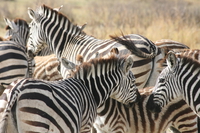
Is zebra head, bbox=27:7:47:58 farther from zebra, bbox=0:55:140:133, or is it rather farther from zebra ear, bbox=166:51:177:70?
zebra ear, bbox=166:51:177:70

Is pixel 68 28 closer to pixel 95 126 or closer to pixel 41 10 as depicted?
pixel 41 10

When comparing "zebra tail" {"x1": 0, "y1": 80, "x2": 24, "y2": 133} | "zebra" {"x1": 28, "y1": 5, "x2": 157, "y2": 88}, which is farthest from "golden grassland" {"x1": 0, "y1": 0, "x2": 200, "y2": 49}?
"zebra tail" {"x1": 0, "y1": 80, "x2": 24, "y2": 133}

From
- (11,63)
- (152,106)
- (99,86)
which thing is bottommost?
(152,106)

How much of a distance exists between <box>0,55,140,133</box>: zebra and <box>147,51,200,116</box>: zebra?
574 millimetres

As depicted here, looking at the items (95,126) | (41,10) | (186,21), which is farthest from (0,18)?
(95,126)

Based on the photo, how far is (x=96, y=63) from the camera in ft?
16.8

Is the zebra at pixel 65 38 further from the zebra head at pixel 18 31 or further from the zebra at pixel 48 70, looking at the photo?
the zebra head at pixel 18 31

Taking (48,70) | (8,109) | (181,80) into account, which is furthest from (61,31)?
(8,109)

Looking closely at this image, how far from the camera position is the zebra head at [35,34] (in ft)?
25.1

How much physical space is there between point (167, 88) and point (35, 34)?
3.72m

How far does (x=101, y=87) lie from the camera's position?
5.18 meters

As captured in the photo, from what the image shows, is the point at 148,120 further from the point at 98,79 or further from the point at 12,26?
the point at 12,26

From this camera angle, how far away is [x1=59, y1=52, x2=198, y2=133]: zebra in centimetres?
554

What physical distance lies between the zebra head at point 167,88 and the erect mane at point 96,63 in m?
0.69
